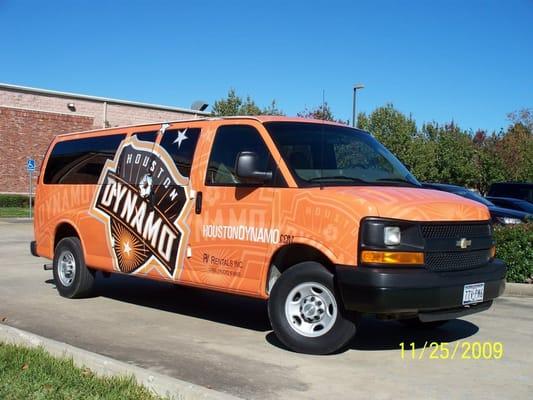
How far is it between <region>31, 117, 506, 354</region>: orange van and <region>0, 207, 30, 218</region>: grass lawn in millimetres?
23488

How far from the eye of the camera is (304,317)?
5613mm

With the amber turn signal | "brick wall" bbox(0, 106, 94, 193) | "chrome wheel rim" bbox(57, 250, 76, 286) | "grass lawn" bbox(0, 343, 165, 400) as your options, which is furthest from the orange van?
"brick wall" bbox(0, 106, 94, 193)

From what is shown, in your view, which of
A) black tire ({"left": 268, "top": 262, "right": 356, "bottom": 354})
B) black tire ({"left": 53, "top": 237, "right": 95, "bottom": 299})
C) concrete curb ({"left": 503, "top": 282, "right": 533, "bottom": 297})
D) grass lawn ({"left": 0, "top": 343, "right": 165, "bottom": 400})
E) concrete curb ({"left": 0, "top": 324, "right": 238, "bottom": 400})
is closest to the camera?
concrete curb ({"left": 0, "top": 324, "right": 238, "bottom": 400})

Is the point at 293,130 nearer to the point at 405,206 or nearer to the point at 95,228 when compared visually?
the point at 405,206

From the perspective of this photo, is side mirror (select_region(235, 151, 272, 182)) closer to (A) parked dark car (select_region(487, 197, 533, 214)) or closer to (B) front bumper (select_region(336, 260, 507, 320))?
(B) front bumper (select_region(336, 260, 507, 320))

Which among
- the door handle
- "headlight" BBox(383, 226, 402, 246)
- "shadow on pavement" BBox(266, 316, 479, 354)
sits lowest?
"shadow on pavement" BBox(266, 316, 479, 354)

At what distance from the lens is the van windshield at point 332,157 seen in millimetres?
5957

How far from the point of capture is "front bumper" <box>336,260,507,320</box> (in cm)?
504

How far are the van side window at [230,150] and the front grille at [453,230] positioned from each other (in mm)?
1681

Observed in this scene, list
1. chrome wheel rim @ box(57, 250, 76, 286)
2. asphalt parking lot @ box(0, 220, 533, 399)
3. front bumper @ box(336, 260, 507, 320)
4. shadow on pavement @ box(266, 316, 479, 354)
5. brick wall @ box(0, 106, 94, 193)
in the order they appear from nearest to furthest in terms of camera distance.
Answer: asphalt parking lot @ box(0, 220, 533, 399), front bumper @ box(336, 260, 507, 320), shadow on pavement @ box(266, 316, 479, 354), chrome wheel rim @ box(57, 250, 76, 286), brick wall @ box(0, 106, 94, 193)

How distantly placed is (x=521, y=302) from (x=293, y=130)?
4.59m

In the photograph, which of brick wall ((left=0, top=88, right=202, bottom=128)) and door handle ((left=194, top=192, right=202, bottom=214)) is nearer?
door handle ((left=194, top=192, right=202, bottom=214))

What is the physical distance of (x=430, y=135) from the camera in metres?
45.2

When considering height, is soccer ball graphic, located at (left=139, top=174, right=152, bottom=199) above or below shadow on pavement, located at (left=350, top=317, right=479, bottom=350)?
above
